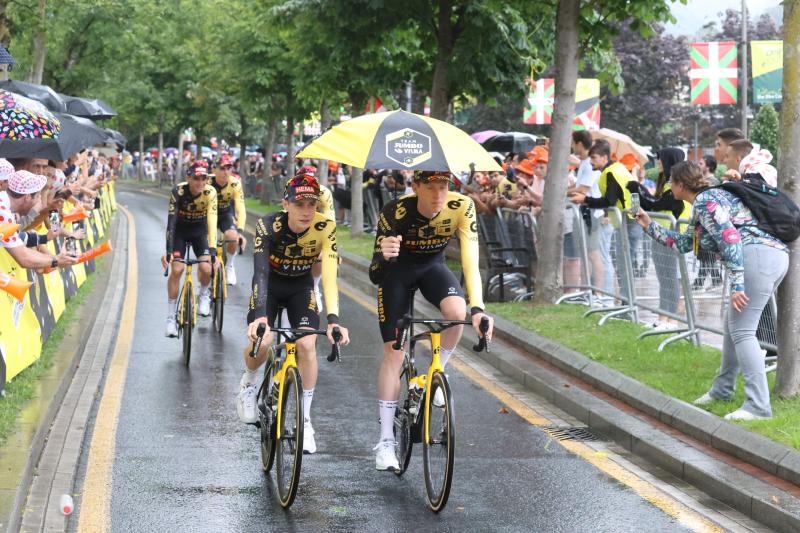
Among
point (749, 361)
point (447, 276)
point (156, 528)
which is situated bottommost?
point (156, 528)

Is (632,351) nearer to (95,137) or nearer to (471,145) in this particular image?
(471,145)

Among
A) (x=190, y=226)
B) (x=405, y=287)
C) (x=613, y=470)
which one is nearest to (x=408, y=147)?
(x=405, y=287)

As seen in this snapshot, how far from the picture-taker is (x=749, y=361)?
849 cm

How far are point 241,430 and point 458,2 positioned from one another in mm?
11642

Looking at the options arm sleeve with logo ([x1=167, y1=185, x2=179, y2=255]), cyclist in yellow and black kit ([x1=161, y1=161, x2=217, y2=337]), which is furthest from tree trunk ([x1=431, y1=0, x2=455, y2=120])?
arm sleeve with logo ([x1=167, y1=185, x2=179, y2=255])

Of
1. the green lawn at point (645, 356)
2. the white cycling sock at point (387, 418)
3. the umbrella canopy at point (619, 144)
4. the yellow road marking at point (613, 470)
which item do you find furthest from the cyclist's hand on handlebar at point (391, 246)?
the umbrella canopy at point (619, 144)

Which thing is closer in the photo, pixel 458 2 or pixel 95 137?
pixel 95 137

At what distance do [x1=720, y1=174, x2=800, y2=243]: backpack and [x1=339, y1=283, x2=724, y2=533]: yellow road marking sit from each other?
1973 mm

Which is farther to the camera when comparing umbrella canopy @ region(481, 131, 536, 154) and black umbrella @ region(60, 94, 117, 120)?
umbrella canopy @ region(481, 131, 536, 154)

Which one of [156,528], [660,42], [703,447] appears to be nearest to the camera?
[156,528]

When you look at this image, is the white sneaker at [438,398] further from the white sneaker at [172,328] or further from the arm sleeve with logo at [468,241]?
the white sneaker at [172,328]

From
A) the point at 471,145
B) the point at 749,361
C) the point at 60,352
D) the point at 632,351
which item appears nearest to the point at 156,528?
the point at 471,145

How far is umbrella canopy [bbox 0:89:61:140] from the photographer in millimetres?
11477

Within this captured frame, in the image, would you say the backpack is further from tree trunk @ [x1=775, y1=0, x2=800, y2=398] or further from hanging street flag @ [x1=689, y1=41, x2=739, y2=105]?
hanging street flag @ [x1=689, y1=41, x2=739, y2=105]
